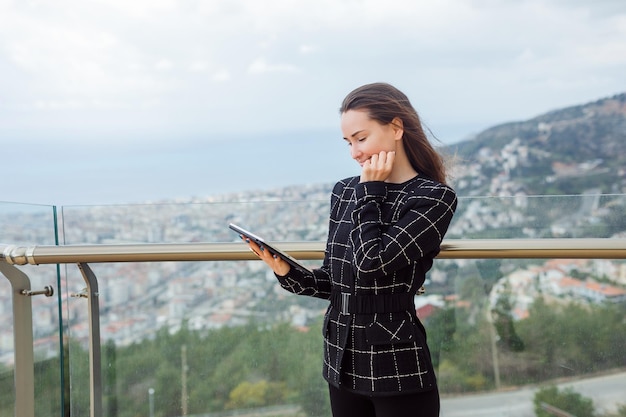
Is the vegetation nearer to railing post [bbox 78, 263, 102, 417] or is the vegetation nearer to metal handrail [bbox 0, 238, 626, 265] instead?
railing post [bbox 78, 263, 102, 417]

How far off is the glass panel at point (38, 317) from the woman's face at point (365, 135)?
1193mm

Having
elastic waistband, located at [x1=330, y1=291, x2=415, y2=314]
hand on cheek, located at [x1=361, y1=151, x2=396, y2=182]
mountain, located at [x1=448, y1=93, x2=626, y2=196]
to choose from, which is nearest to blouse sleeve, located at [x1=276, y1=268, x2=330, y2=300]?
elastic waistband, located at [x1=330, y1=291, x2=415, y2=314]

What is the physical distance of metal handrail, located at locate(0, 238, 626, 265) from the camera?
181 cm

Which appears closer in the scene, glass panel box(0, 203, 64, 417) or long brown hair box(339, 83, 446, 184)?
long brown hair box(339, 83, 446, 184)

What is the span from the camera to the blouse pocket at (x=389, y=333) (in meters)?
1.34

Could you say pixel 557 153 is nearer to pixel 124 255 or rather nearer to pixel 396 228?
pixel 124 255

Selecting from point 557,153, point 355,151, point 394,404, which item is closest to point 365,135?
point 355,151

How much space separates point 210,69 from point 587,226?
11.1m

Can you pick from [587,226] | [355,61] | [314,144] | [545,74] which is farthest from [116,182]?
[545,74]

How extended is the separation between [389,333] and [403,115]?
50cm

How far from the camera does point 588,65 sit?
38.5 feet

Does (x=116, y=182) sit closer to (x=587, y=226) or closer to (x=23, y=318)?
(x=23, y=318)

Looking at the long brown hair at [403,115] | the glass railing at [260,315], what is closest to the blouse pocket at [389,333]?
the long brown hair at [403,115]

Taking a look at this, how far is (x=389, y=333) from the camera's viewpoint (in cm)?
135
